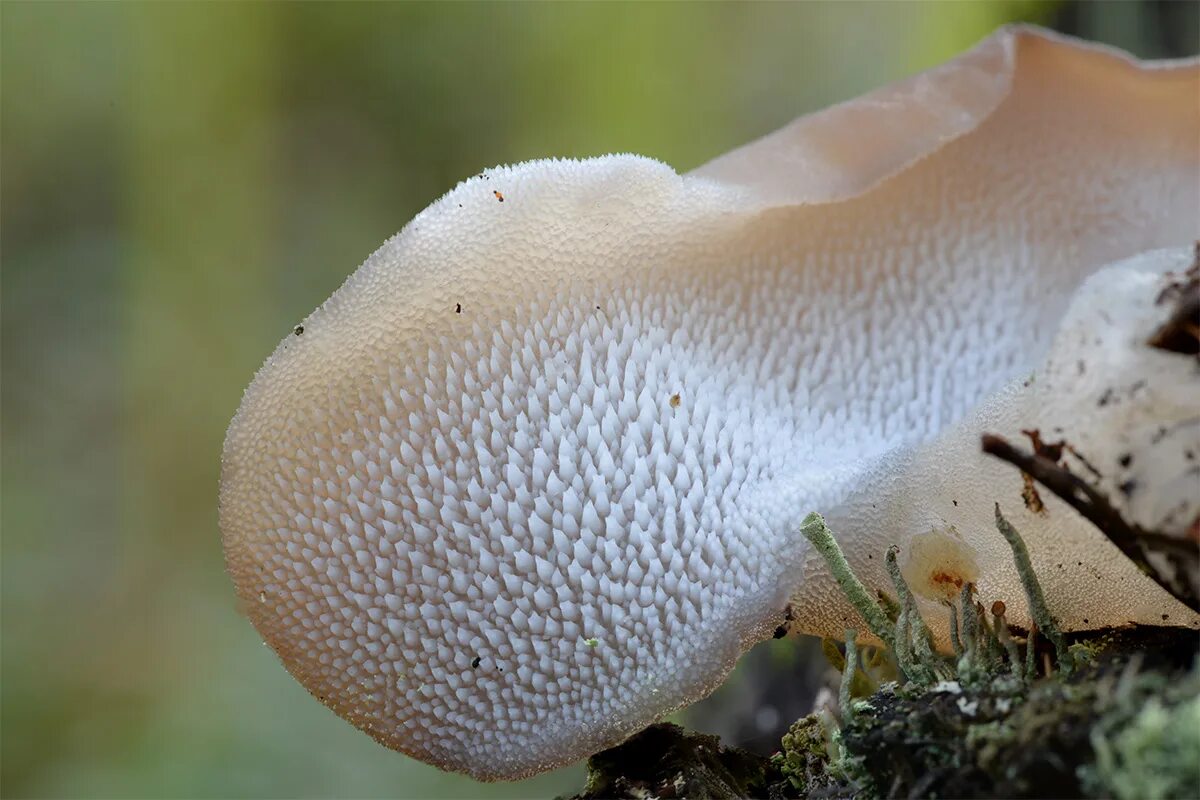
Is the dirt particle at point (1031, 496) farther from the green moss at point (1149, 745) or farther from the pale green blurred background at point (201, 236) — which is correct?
the pale green blurred background at point (201, 236)

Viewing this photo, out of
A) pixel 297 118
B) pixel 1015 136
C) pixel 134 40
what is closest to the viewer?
pixel 1015 136

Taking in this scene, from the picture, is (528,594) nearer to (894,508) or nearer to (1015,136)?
(894,508)

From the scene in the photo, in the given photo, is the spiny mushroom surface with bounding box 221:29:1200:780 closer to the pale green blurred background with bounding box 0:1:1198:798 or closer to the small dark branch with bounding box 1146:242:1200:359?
the small dark branch with bounding box 1146:242:1200:359

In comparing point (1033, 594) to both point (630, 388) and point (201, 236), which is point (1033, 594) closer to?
point (630, 388)

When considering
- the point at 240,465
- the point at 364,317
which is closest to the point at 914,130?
the point at 364,317

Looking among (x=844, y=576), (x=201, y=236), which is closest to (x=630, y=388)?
(x=844, y=576)

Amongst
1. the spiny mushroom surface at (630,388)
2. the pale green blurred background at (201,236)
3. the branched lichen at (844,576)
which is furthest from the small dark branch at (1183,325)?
the pale green blurred background at (201,236)
